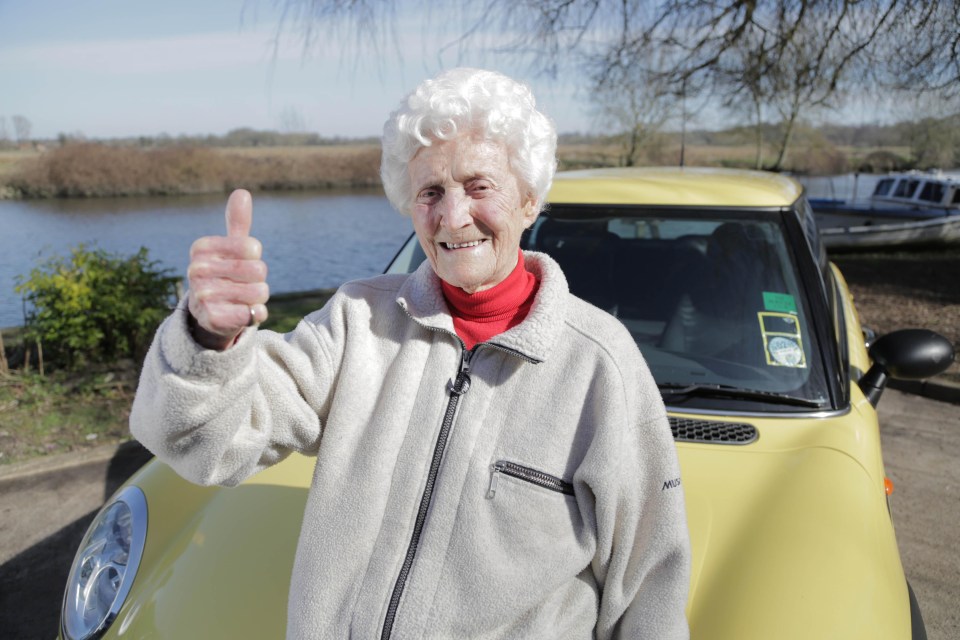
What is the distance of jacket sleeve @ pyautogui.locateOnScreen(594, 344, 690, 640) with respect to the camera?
1404mm

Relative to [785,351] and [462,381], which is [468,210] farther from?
[785,351]

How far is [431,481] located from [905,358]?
1.88 m

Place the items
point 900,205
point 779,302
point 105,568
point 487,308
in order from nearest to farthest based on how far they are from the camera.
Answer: point 487,308 < point 105,568 < point 779,302 < point 900,205

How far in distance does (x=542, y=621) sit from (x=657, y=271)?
1731 millimetres

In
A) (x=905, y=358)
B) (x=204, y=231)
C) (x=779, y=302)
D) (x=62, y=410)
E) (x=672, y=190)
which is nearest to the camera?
(x=905, y=358)

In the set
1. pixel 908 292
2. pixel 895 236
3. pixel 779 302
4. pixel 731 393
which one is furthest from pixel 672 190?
pixel 895 236

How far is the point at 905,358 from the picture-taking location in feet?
8.06

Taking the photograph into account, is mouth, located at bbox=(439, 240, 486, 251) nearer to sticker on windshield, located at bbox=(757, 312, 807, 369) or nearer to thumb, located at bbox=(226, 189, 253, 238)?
thumb, located at bbox=(226, 189, 253, 238)

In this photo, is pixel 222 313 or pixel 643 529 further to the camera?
pixel 643 529

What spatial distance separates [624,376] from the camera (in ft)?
4.72

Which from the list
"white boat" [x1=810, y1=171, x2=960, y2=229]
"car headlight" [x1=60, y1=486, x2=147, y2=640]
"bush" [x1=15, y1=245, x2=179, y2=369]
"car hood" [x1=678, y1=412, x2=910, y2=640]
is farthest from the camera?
"white boat" [x1=810, y1=171, x2=960, y2=229]

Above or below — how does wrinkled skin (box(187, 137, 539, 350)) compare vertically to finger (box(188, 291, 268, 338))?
above

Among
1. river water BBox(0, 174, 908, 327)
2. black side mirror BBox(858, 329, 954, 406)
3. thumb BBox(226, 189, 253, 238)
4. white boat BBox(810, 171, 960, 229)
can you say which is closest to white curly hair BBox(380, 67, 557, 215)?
thumb BBox(226, 189, 253, 238)

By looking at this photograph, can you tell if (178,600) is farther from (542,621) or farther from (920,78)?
(920,78)
